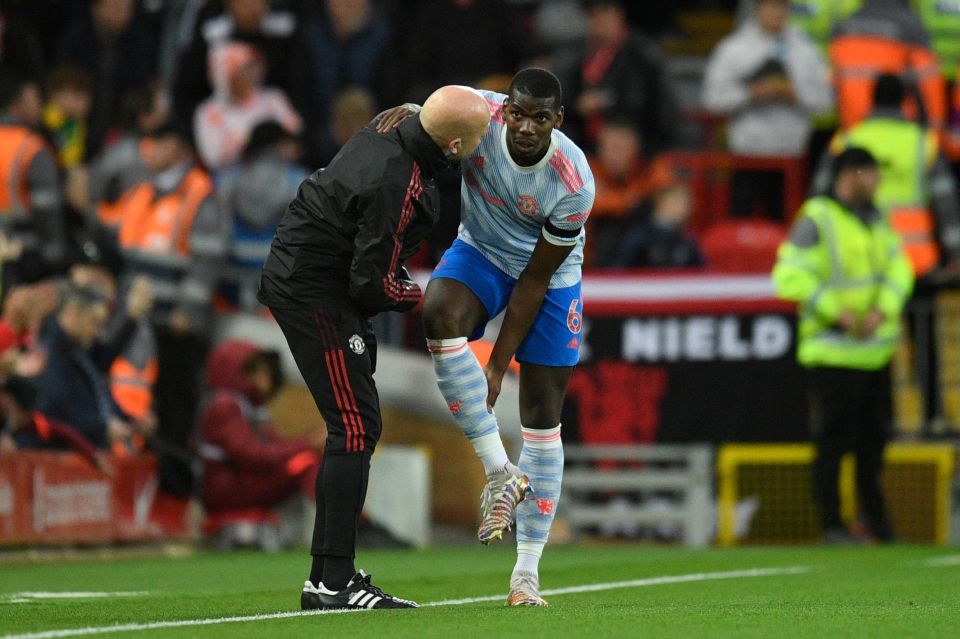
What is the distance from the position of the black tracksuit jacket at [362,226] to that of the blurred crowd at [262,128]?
5.10 m

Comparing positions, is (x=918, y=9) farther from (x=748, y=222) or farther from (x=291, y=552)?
(x=291, y=552)

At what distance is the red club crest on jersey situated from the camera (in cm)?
772

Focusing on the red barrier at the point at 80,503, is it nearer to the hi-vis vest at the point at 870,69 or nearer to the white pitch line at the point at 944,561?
the white pitch line at the point at 944,561

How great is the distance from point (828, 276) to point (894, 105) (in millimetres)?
1984

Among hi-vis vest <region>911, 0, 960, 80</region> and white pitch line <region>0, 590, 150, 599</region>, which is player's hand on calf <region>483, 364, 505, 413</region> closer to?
white pitch line <region>0, 590, 150, 599</region>

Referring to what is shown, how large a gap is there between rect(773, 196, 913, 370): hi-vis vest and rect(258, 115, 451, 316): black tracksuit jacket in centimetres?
629

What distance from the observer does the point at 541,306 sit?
7914mm

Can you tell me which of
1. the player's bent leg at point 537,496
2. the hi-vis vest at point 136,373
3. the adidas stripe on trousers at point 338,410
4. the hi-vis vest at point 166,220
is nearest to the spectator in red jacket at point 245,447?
the hi-vis vest at point 136,373

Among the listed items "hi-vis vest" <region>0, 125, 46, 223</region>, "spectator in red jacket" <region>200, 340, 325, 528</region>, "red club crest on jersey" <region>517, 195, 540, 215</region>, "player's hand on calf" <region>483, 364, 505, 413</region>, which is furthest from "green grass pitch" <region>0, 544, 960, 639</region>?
"hi-vis vest" <region>0, 125, 46, 223</region>

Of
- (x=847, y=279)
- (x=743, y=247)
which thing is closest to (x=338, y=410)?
(x=847, y=279)

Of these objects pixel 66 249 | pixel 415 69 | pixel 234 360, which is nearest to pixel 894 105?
pixel 415 69

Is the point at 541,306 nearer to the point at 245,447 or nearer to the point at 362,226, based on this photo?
the point at 362,226

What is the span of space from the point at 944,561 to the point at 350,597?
4.94 metres

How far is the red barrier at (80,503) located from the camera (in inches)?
453
